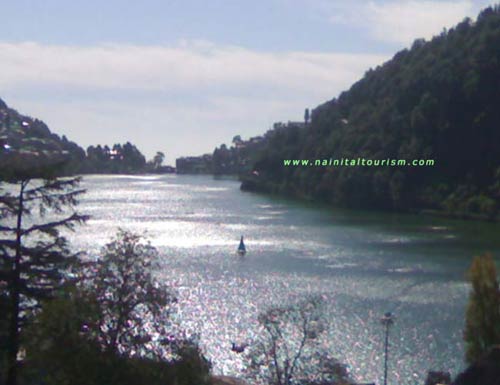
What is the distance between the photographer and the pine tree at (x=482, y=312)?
1495cm

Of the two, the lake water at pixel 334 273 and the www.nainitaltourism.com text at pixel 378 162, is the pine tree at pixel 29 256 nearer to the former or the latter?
the lake water at pixel 334 273

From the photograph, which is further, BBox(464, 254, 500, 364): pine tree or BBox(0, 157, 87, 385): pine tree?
BBox(464, 254, 500, 364): pine tree

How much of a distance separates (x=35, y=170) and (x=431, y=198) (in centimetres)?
4302

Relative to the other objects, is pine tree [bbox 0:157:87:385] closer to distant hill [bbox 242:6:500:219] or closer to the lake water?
the lake water

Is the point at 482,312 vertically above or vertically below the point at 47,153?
below

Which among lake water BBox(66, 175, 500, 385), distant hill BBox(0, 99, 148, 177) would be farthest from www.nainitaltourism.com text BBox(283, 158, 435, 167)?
distant hill BBox(0, 99, 148, 177)

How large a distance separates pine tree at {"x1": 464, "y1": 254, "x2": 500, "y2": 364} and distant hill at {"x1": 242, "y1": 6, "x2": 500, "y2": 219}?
2959 cm

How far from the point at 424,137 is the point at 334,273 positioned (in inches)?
1165

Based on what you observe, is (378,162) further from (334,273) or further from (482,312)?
(482,312)

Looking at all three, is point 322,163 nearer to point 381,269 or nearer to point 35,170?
point 381,269

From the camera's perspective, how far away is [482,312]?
1544 centimetres

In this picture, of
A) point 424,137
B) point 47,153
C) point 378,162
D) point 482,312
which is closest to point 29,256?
point 482,312

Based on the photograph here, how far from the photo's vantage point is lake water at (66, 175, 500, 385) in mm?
16672

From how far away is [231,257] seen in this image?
29391mm
